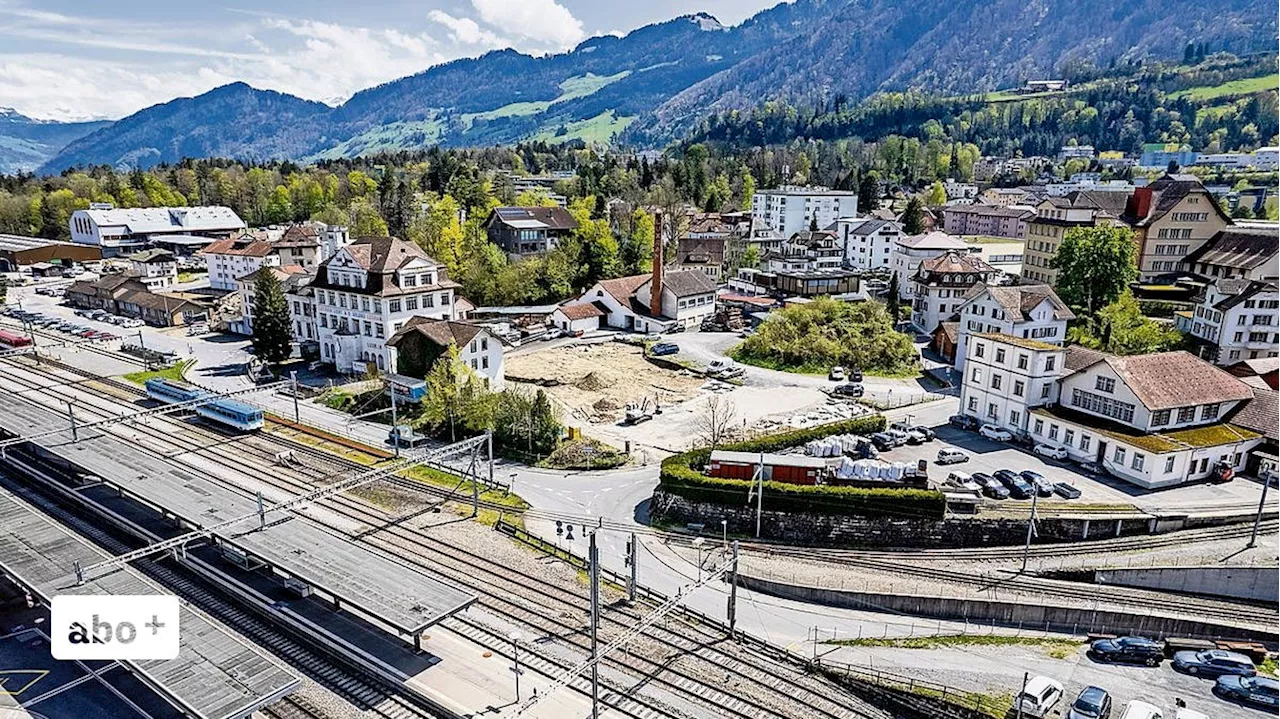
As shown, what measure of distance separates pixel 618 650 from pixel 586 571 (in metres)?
6.04

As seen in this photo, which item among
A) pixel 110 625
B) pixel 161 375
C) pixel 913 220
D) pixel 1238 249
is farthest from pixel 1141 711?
pixel 913 220

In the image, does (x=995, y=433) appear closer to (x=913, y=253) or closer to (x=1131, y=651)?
(x=1131, y=651)

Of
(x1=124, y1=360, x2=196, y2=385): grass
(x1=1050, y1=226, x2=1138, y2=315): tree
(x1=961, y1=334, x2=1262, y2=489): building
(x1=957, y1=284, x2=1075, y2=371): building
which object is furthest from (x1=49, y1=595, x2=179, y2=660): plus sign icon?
(x1=1050, y1=226, x2=1138, y2=315): tree

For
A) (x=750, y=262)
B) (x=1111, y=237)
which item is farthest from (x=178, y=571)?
(x=750, y=262)

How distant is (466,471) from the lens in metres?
44.0

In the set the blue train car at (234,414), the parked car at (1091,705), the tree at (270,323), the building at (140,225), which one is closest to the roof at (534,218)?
the tree at (270,323)

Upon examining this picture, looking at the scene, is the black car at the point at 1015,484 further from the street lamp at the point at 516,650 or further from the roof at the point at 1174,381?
the street lamp at the point at 516,650

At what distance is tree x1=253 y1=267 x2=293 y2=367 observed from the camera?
62.6 m

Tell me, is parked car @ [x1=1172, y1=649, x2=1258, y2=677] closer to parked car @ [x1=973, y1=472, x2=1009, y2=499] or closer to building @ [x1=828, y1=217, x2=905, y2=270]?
→ parked car @ [x1=973, y1=472, x2=1009, y2=499]

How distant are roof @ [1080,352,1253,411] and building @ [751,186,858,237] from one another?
82.7 meters

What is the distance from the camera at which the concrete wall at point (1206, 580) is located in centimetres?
3259

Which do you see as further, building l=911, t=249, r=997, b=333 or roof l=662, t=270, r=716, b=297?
roof l=662, t=270, r=716, b=297

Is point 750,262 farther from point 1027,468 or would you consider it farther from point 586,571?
point 586,571

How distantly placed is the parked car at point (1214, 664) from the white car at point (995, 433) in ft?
63.7
